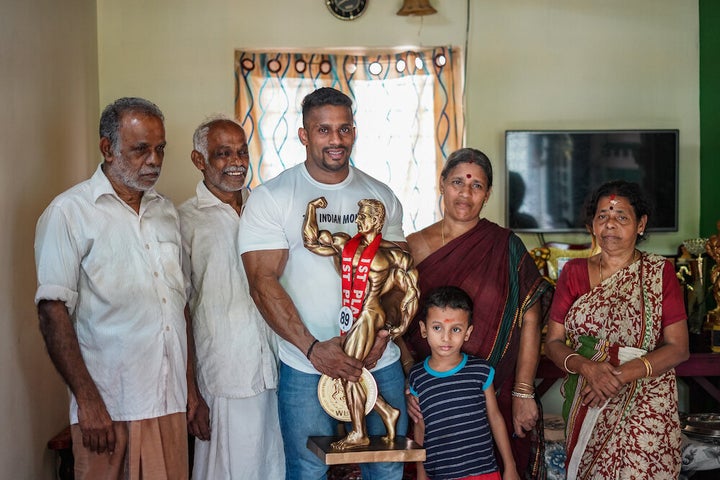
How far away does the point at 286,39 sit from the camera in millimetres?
5203

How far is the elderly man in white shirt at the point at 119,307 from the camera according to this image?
8.29 feet

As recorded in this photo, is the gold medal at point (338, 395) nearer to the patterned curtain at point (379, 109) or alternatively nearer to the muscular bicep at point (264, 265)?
the muscular bicep at point (264, 265)

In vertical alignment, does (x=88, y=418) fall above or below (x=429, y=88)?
below

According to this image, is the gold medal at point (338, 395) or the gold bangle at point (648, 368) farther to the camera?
the gold bangle at point (648, 368)

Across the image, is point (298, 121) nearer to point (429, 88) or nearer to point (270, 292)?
point (429, 88)

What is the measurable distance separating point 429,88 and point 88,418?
351 centimetres

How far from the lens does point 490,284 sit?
9.70 ft

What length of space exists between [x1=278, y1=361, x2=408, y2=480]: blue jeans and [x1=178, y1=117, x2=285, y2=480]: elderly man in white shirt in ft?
1.28

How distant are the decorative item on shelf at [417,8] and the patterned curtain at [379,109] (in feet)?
1.03

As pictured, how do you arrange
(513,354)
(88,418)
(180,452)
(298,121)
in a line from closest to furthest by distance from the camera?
(88,418), (180,452), (513,354), (298,121)

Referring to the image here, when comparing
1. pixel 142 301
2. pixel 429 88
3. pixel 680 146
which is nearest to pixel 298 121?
pixel 429 88

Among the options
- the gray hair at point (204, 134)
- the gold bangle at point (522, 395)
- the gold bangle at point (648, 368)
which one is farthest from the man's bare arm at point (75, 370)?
the gold bangle at point (648, 368)

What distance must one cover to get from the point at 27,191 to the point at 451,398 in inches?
72.7

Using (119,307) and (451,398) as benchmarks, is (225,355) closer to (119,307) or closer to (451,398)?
(119,307)
